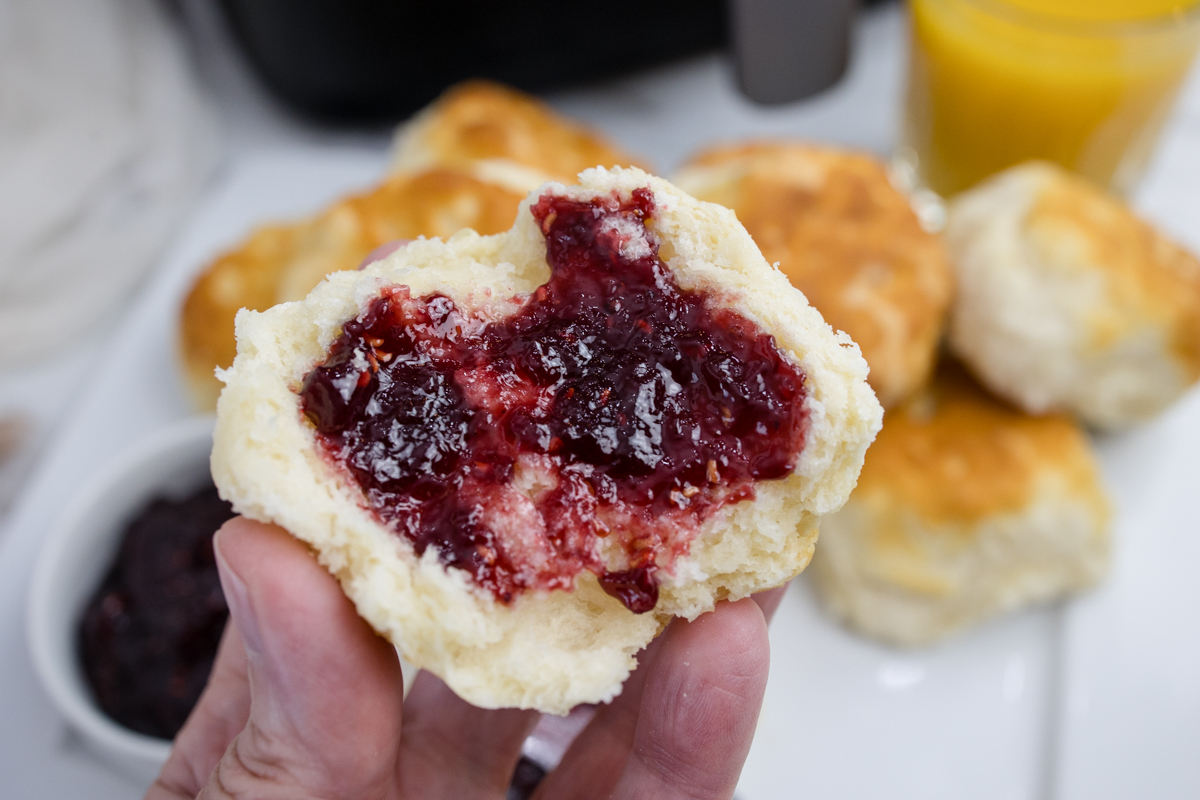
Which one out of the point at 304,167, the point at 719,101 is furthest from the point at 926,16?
the point at 304,167

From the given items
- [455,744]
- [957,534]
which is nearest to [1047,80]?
[957,534]

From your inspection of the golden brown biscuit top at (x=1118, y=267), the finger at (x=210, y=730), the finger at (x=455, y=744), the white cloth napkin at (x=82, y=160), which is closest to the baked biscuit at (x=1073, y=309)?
the golden brown biscuit top at (x=1118, y=267)

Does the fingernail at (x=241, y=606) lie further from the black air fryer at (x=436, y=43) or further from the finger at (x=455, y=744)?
the black air fryer at (x=436, y=43)

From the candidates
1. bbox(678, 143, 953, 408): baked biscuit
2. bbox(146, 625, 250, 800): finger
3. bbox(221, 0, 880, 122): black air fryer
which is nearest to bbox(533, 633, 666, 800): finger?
bbox(146, 625, 250, 800): finger

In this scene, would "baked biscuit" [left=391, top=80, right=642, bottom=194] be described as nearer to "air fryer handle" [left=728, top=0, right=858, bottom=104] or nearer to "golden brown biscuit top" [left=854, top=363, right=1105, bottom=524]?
"air fryer handle" [left=728, top=0, right=858, bottom=104]

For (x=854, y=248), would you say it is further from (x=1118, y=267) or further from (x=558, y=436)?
(x=558, y=436)

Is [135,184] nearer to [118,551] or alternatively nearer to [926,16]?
[118,551]
